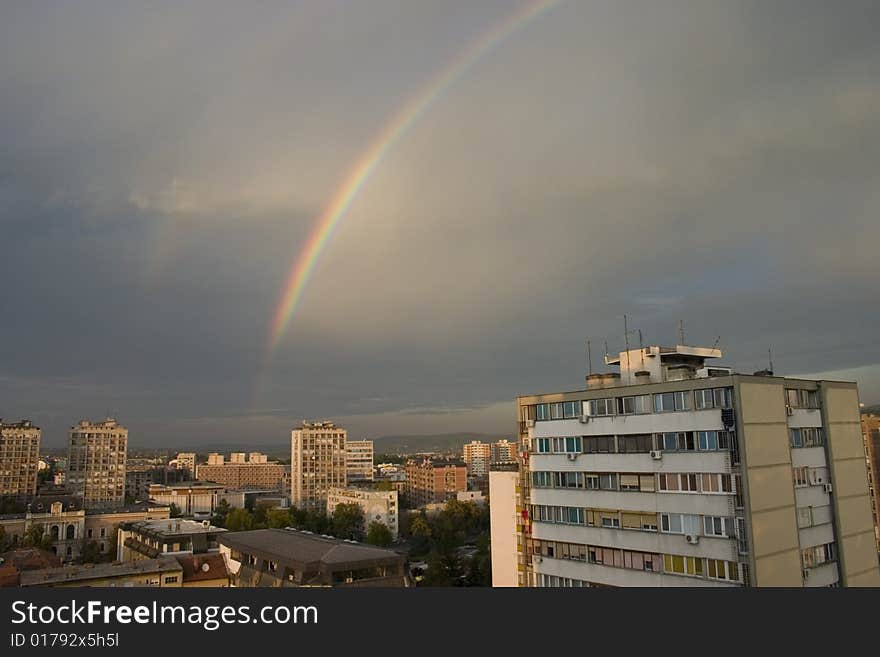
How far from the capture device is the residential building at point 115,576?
87.7 ft

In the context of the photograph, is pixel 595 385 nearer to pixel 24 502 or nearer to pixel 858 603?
pixel 858 603

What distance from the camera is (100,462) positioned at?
8538 centimetres

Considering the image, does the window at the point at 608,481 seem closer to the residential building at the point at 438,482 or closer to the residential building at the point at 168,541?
the residential building at the point at 168,541

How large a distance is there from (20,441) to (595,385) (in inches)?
3645

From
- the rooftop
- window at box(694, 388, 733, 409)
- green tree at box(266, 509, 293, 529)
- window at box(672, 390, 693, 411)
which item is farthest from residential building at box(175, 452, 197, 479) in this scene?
window at box(694, 388, 733, 409)

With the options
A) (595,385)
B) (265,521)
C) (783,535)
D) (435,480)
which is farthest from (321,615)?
(435,480)

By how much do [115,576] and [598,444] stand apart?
20.9 metres

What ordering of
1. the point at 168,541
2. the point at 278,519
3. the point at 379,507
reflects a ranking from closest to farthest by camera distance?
1. the point at 168,541
2. the point at 278,519
3. the point at 379,507

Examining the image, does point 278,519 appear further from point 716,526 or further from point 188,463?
point 188,463

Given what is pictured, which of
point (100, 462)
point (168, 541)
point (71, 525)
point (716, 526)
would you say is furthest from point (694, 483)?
point (100, 462)

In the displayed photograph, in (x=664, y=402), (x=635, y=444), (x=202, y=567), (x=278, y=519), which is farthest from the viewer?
(x=278, y=519)

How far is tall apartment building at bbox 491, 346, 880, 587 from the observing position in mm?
17766

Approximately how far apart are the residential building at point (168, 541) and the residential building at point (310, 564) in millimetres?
4715

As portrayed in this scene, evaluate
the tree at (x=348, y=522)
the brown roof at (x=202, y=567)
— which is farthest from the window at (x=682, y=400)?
the tree at (x=348, y=522)
